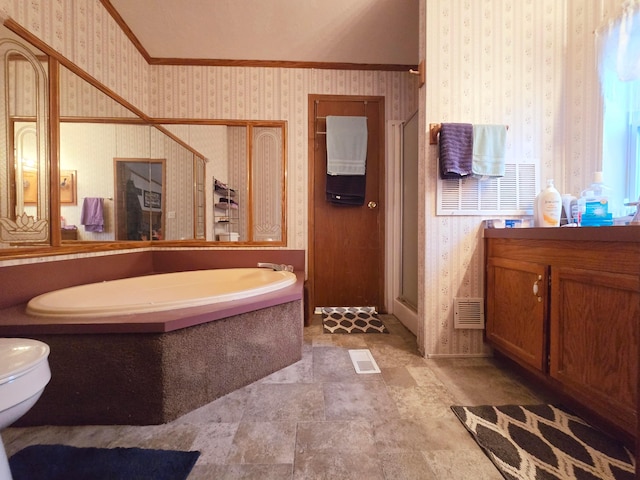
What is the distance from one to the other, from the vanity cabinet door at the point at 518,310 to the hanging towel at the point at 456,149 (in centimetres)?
58

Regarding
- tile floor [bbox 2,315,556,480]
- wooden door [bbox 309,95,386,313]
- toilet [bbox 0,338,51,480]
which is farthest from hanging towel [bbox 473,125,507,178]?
toilet [bbox 0,338,51,480]

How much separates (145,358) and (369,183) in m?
2.21

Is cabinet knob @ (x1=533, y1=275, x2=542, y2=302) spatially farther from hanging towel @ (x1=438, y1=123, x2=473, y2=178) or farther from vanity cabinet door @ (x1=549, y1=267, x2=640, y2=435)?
hanging towel @ (x1=438, y1=123, x2=473, y2=178)

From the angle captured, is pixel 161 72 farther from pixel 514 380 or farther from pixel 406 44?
pixel 514 380

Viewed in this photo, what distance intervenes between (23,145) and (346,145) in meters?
2.15

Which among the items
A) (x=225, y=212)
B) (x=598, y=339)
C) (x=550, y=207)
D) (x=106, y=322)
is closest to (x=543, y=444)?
(x=598, y=339)

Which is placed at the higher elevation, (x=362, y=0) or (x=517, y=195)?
(x=362, y=0)

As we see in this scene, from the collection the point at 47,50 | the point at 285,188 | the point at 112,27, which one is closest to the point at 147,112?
the point at 112,27

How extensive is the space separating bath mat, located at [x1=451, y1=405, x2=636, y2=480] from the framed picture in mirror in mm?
2302

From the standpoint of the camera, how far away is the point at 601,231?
930 mm

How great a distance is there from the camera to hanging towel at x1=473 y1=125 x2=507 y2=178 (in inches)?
59.9

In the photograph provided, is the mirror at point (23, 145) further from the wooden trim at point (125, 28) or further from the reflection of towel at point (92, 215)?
the wooden trim at point (125, 28)

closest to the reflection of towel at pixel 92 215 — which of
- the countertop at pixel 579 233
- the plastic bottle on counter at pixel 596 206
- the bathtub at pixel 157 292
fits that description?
the bathtub at pixel 157 292

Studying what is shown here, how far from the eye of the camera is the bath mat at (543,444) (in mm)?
845
